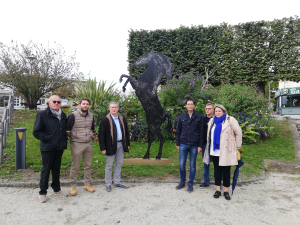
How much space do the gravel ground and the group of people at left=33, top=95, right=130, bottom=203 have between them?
30 centimetres

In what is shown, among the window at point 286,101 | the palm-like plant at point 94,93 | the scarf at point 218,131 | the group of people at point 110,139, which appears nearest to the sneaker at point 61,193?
the group of people at point 110,139

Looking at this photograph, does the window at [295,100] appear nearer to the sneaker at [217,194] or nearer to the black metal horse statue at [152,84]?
the black metal horse statue at [152,84]

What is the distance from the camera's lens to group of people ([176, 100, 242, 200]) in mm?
3484

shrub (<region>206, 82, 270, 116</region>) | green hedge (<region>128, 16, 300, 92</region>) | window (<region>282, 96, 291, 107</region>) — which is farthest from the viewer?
window (<region>282, 96, 291, 107</region>)

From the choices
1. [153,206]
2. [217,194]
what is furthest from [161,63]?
[153,206]

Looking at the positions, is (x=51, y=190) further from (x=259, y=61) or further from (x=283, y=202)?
(x=259, y=61)

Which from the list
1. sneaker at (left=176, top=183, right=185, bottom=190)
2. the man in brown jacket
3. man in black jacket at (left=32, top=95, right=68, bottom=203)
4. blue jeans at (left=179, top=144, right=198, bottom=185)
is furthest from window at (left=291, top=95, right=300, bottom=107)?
man in black jacket at (left=32, top=95, right=68, bottom=203)

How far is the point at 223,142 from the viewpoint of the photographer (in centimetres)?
349

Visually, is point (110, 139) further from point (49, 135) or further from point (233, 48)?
point (233, 48)

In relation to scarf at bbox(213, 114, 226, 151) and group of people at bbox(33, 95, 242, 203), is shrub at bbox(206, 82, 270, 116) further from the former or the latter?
scarf at bbox(213, 114, 226, 151)

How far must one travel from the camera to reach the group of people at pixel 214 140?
3484 millimetres

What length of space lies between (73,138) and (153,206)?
1861 millimetres

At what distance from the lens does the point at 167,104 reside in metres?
8.59

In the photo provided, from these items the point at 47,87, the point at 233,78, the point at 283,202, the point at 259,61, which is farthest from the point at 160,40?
the point at 283,202
